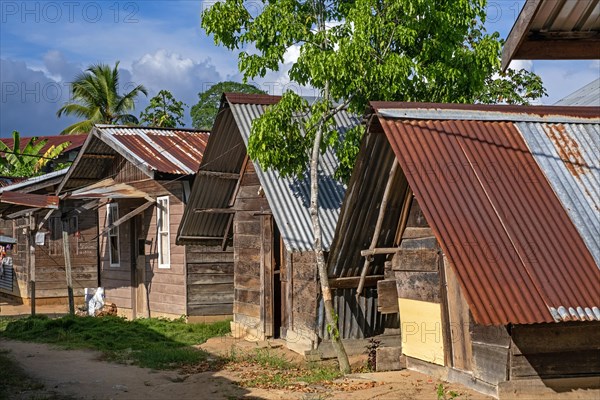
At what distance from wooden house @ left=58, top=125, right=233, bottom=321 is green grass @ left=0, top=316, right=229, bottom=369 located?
77 centimetres

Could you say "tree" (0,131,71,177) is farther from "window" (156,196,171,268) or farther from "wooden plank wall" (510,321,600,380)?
"wooden plank wall" (510,321,600,380)

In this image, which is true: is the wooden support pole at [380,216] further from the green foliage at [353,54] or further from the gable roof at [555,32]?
the gable roof at [555,32]

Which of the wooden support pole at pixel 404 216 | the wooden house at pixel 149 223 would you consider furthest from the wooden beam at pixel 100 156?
the wooden support pole at pixel 404 216

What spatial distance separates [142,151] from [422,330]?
30.8ft

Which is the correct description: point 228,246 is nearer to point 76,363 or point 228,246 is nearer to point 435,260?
point 76,363

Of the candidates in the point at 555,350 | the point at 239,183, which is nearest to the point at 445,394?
the point at 555,350

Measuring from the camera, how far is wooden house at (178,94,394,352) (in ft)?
44.1

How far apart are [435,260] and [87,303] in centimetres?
1369

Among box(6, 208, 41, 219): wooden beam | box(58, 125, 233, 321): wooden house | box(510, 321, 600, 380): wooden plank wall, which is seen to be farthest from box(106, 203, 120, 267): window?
box(510, 321, 600, 380): wooden plank wall

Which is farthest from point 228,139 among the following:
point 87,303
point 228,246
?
point 87,303

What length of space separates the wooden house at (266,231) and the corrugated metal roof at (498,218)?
3.29m

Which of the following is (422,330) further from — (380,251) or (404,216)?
(404,216)

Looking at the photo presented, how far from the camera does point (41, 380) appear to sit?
11.6 meters

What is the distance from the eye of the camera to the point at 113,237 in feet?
73.3
